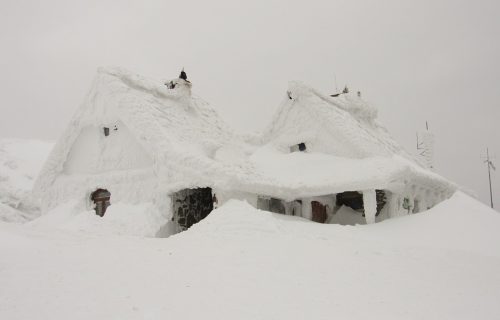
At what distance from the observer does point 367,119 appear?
2280 centimetres

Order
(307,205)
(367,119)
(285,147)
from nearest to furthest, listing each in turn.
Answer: (307,205) → (285,147) → (367,119)

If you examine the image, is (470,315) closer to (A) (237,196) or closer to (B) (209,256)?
(B) (209,256)

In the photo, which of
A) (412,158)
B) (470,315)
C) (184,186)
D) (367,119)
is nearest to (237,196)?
A: (184,186)

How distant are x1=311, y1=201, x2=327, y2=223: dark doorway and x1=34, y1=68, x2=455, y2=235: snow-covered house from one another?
0.07m

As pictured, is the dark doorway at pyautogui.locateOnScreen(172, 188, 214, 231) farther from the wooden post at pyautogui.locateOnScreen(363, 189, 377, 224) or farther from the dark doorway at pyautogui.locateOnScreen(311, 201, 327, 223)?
the wooden post at pyautogui.locateOnScreen(363, 189, 377, 224)

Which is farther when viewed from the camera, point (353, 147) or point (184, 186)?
point (353, 147)

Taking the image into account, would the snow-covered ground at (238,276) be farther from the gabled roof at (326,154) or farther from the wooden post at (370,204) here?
the gabled roof at (326,154)

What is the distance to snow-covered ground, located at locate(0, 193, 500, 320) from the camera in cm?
543

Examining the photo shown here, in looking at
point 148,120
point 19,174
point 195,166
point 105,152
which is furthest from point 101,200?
point 19,174

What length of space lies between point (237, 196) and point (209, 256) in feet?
20.9

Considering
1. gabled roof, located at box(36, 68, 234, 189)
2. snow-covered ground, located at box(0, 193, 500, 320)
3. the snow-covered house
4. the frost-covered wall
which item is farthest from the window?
snow-covered ground, located at box(0, 193, 500, 320)

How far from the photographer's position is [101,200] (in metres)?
15.8

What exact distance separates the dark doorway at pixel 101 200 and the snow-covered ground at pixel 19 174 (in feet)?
20.8

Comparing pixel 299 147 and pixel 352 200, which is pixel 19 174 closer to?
pixel 299 147
